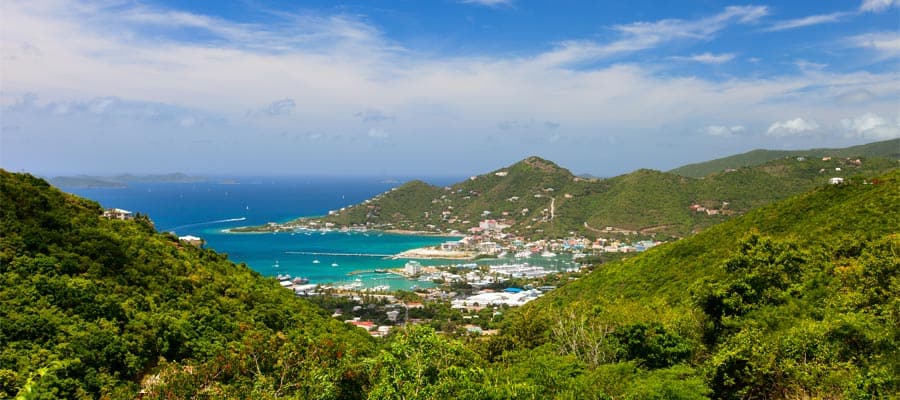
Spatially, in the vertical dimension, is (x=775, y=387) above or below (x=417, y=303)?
above

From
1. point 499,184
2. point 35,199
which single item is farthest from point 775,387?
point 499,184

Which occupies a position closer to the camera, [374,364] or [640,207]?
[374,364]

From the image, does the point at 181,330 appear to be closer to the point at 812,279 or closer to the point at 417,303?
the point at 812,279

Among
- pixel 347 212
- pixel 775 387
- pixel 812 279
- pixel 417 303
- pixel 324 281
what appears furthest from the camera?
pixel 347 212

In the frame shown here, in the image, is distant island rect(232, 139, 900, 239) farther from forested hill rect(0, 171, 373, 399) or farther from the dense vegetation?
forested hill rect(0, 171, 373, 399)

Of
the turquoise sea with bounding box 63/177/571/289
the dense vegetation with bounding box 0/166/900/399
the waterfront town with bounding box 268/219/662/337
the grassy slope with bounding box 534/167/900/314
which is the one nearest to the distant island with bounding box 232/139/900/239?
the waterfront town with bounding box 268/219/662/337

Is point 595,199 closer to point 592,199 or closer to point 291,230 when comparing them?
point 592,199

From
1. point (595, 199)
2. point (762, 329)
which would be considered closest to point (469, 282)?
point (595, 199)

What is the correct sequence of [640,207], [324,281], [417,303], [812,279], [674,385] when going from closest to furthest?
[674,385] → [812,279] → [417,303] → [324,281] → [640,207]
